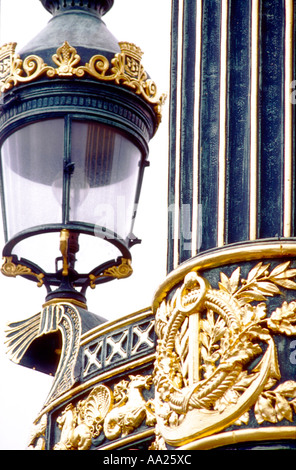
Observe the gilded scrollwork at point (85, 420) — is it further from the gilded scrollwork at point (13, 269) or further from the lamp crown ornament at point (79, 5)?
the lamp crown ornament at point (79, 5)

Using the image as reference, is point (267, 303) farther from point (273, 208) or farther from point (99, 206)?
point (99, 206)

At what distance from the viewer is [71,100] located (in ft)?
44.7

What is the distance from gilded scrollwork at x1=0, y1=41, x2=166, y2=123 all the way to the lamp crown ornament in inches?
33.2

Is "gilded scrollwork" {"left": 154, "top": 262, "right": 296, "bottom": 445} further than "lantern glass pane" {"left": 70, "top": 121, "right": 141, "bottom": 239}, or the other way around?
"lantern glass pane" {"left": 70, "top": 121, "right": 141, "bottom": 239}

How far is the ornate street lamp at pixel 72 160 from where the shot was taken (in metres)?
13.5

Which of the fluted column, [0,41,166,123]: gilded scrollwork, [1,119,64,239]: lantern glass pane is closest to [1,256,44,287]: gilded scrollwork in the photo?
[1,119,64,239]: lantern glass pane

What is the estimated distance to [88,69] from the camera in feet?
45.0

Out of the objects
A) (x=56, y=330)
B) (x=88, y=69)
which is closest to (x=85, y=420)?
(x=56, y=330)

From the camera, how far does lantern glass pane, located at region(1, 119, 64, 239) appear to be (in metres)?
13.6

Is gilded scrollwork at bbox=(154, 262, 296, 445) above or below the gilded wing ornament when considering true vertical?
below

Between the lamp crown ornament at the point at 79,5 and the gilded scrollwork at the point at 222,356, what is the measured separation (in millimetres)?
4413

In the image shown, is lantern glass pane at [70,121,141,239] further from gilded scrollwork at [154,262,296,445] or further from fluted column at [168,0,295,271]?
gilded scrollwork at [154,262,296,445]

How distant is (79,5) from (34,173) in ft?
5.58

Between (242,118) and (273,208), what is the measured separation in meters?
0.68
